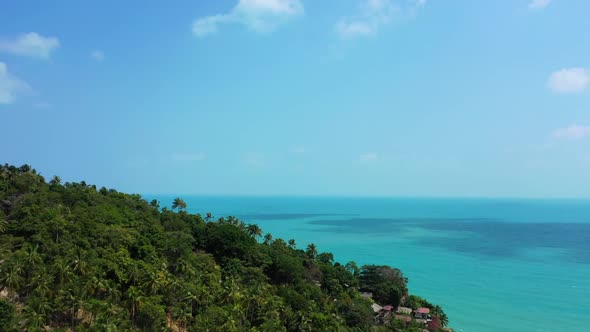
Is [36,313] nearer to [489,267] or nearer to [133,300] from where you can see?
[133,300]

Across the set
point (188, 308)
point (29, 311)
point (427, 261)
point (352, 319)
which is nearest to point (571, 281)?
point (427, 261)

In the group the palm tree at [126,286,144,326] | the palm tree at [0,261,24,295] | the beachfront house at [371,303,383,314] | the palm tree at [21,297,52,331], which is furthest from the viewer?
the beachfront house at [371,303,383,314]

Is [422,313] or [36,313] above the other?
[36,313]

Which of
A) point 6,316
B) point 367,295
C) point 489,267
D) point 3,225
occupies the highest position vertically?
point 3,225

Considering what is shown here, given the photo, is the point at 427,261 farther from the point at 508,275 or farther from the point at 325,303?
the point at 325,303

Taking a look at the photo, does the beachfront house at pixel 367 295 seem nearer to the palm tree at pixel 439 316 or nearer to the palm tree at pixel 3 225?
the palm tree at pixel 439 316

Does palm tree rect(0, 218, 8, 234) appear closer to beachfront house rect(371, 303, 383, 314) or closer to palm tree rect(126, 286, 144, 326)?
palm tree rect(126, 286, 144, 326)

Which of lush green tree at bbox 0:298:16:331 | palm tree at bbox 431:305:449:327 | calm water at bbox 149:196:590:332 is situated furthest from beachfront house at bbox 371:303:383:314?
lush green tree at bbox 0:298:16:331

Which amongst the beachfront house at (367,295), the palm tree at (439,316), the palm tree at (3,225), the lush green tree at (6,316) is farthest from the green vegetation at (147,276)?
the palm tree at (439,316)

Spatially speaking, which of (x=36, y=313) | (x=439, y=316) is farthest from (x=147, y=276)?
(x=439, y=316)
